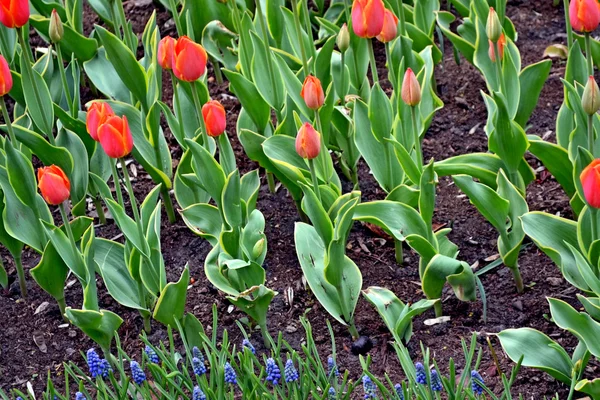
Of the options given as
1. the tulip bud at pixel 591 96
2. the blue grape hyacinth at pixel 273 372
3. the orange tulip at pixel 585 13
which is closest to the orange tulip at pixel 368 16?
the orange tulip at pixel 585 13

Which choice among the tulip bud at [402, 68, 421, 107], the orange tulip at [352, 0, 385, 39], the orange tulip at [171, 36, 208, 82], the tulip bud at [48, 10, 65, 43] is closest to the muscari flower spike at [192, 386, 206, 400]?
the orange tulip at [171, 36, 208, 82]

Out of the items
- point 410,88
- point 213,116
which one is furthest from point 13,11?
point 410,88

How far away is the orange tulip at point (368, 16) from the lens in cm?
278

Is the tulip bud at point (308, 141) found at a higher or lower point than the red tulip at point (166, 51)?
lower

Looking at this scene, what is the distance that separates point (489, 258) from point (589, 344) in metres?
0.73

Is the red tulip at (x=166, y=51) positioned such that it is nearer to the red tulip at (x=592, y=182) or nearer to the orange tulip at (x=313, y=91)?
the orange tulip at (x=313, y=91)

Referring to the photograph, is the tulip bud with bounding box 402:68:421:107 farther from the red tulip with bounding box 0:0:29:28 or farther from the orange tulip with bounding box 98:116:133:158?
the red tulip with bounding box 0:0:29:28

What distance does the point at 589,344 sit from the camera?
7.86ft

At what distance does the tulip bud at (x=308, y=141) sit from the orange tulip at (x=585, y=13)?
83cm

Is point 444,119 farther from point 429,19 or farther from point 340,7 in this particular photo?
point 340,7

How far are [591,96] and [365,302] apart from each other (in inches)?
39.3

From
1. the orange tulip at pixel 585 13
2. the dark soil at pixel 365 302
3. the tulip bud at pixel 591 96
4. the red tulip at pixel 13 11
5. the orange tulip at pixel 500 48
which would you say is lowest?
the dark soil at pixel 365 302

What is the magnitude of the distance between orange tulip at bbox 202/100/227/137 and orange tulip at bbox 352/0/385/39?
509 mm

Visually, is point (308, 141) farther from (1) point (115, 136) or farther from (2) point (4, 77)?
(2) point (4, 77)
